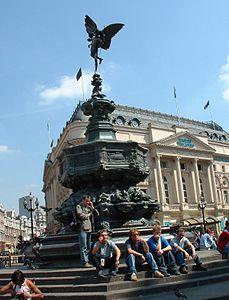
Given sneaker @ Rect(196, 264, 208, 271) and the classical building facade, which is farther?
the classical building facade

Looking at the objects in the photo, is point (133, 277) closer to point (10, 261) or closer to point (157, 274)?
point (157, 274)

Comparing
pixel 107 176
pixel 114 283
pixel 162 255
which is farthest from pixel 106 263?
pixel 107 176

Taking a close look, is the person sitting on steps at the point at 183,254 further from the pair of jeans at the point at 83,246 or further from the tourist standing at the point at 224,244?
the pair of jeans at the point at 83,246

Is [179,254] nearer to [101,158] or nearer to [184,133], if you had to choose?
[101,158]

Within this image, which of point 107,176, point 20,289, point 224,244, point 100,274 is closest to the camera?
point 20,289

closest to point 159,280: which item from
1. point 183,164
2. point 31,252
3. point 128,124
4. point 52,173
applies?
point 31,252

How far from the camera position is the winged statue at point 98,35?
14164 millimetres

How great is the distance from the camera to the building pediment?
64.1 meters

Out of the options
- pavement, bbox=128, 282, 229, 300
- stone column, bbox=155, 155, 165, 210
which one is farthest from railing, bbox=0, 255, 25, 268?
stone column, bbox=155, 155, 165, 210

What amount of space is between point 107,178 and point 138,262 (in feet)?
13.9

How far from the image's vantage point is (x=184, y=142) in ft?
219

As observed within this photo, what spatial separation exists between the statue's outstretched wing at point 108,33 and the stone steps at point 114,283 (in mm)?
8540

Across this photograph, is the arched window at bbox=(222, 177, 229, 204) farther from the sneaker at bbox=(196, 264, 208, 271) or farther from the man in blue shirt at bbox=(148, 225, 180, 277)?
the man in blue shirt at bbox=(148, 225, 180, 277)

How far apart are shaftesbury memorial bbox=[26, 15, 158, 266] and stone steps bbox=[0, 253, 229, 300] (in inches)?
103
